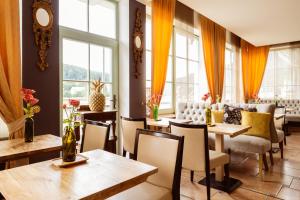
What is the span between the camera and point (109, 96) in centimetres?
379

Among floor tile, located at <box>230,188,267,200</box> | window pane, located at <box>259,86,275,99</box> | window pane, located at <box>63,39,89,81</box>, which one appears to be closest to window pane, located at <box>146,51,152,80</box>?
window pane, located at <box>63,39,89,81</box>

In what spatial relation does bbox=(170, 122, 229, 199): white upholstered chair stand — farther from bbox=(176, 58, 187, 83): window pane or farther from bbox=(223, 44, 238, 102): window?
bbox=(223, 44, 238, 102): window

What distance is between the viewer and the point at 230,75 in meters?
7.85

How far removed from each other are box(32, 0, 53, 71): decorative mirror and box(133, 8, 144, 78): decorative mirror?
4.79 feet

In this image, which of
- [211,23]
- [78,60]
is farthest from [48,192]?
[211,23]

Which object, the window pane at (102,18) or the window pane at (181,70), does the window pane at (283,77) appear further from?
the window pane at (102,18)

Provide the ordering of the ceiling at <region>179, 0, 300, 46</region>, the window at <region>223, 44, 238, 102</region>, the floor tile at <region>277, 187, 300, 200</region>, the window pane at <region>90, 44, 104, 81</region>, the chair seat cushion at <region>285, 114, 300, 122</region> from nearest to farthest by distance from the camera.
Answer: the floor tile at <region>277, 187, 300, 200</region> < the window pane at <region>90, 44, 104, 81</region> < the ceiling at <region>179, 0, 300, 46</region> < the chair seat cushion at <region>285, 114, 300, 122</region> < the window at <region>223, 44, 238, 102</region>

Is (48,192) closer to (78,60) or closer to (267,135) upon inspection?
(78,60)

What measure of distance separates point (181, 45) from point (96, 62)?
2.55m

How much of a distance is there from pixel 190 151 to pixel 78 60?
210cm

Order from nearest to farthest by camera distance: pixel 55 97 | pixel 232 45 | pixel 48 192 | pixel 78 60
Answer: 1. pixel 48 192
2. pixel 55 97
3. pixel 78 60
4. pixel 232 45

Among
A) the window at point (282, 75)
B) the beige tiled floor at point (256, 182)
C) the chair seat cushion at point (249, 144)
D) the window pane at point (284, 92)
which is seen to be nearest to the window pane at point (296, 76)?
the window at point (282, 75)

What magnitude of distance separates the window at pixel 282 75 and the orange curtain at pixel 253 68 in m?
0.28

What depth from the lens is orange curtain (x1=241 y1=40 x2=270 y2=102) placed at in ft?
27.6
